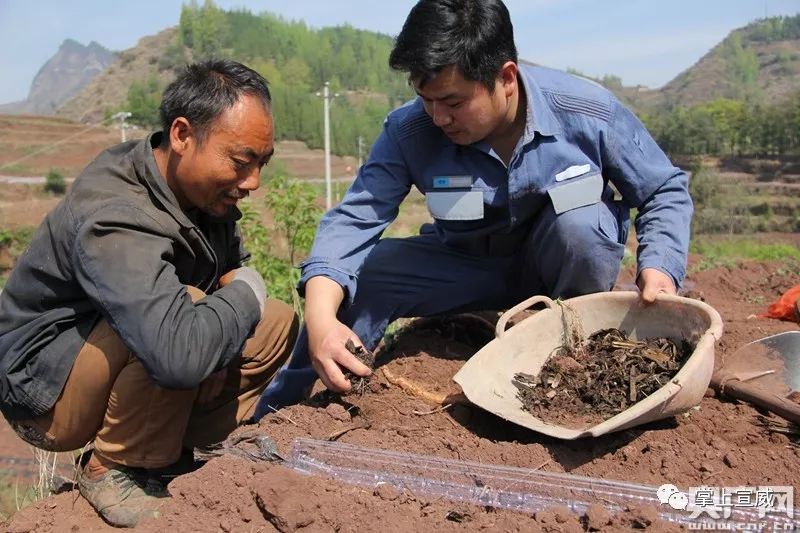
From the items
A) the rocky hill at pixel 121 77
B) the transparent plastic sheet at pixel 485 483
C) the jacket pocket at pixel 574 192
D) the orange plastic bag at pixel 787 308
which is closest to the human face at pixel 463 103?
the jacket pocket at pixel 574 192

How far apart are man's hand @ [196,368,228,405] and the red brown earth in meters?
0.19

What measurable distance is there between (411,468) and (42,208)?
2916 centimetres

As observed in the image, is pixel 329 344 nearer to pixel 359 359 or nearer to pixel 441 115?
pixel 359 359

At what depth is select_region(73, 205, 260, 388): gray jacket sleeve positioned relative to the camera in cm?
187

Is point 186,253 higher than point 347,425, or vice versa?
point 186,253

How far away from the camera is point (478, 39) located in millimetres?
2287

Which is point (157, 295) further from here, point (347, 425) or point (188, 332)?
point (347, 425)

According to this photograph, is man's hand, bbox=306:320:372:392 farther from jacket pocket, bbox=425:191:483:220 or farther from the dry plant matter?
jacket pocket, bbox=425:191:483:220

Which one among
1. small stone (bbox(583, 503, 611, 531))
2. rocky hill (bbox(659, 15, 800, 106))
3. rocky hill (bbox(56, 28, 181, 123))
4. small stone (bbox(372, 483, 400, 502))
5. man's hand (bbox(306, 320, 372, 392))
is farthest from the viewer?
rocky hill (bbox(56, 28, 181, 123))

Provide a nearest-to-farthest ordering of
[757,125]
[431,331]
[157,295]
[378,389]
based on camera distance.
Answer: [157,295], [378,389], [431,331], [757,125]

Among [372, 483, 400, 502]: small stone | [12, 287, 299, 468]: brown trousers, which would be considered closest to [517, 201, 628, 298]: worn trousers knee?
[372, 483, 400, 502]: small stone

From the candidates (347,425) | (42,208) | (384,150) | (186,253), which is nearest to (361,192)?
(384,150)

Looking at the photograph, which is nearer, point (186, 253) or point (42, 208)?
point (186, 253)

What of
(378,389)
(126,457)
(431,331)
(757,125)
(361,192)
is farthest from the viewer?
(757,125)
